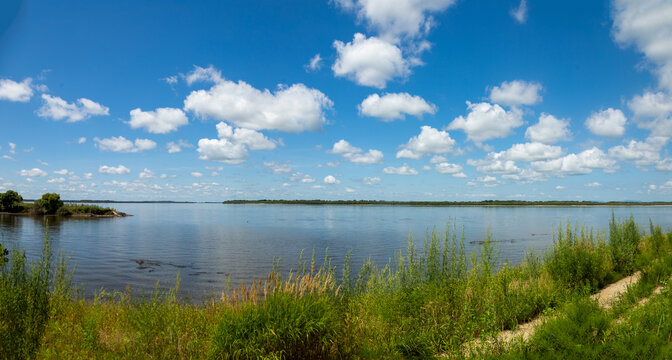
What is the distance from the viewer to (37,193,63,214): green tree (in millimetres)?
82188

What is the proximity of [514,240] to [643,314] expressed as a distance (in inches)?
1438

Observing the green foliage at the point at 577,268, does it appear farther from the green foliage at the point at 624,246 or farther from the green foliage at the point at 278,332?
the green foliage at the point at 278,332

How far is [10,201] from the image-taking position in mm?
86750

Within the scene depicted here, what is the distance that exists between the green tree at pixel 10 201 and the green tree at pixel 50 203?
949 cm

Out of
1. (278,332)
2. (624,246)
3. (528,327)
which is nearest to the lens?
(278,332)

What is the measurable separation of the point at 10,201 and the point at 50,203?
14.4 meters

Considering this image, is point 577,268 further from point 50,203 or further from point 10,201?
point 10,201

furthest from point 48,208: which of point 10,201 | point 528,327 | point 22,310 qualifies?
point 528,327

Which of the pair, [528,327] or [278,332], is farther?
[528,327]

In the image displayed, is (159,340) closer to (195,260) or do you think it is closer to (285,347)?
(285,347)

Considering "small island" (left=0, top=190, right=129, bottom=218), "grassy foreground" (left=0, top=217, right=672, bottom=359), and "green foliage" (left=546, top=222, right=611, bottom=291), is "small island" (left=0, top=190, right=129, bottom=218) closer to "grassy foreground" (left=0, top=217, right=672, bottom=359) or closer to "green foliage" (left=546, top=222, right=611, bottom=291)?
"grassy foreground" (left=0, top=217, right=672, bottom=359)

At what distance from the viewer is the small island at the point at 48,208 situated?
82875 millimetres

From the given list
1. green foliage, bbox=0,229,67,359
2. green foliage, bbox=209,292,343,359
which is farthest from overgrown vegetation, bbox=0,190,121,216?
green foliage, bbox=209,292,343,359

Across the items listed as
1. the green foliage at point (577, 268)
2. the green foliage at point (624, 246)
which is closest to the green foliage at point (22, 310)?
the green foliage at point (577, 268)
